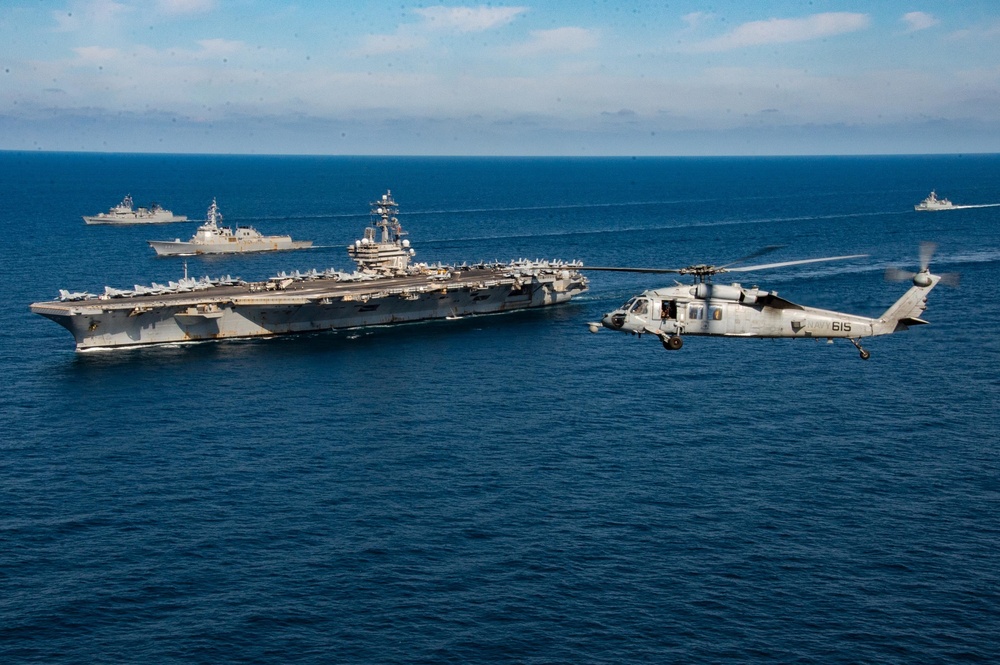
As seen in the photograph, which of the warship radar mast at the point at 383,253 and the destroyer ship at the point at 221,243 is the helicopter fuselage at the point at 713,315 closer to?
the warship radar mast at the point at 383,253

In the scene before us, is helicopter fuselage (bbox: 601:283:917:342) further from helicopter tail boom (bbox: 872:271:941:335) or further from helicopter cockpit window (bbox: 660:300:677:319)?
helicopter tail boom (bbox: 872:271:941:335)

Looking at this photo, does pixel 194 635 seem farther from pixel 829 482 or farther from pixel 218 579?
pixel 829 482

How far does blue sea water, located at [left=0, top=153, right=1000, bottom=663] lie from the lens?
113 feet

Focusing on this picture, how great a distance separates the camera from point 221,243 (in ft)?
389

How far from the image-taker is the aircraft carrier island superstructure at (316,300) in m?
67.9

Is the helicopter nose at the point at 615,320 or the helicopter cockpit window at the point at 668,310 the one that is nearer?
the helicopter nose at the point at 615,320

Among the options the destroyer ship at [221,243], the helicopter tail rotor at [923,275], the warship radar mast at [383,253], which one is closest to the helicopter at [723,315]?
the helicopter tail rotor at [923,275]

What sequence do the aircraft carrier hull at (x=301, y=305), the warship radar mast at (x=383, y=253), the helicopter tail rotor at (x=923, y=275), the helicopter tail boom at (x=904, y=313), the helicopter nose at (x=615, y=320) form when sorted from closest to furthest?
1. the helicopter tail rotor at (x=923, y=275)
2. the helicopter nose at (x=615, y=320)
3. the helicopter tail boom at (x=904, y=313)
4. the aircraft carrier hull at (x=301, y=305)
5. the warship radar mast at (x=383, y=253)

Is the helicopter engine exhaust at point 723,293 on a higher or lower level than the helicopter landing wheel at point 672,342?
higher

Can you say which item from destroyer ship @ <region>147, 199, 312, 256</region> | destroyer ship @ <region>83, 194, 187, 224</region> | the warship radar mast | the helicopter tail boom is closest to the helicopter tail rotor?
the helicopter tail boom

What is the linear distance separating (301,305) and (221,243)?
50134 millimetres

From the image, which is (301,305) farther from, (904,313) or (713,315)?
(904,313)

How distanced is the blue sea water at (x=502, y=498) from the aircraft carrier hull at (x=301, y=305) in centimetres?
200

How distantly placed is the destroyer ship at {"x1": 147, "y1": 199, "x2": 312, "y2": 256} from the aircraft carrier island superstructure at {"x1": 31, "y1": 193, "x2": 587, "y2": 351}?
34.1m
